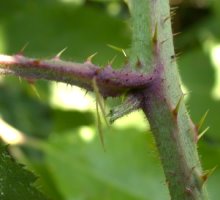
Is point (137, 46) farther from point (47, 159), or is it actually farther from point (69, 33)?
point (69, 33)

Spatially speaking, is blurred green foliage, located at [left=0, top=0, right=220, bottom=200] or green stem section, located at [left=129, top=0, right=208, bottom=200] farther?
blurred green foliage, located at [left=0, top=0, right=220, bottom=200]

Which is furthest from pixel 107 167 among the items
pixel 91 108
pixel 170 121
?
pixel 170 121

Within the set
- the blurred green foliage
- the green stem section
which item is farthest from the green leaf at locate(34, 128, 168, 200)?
the green stem section

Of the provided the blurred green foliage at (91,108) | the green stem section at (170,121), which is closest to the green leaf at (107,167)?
the blurred green foliage at (91,108)

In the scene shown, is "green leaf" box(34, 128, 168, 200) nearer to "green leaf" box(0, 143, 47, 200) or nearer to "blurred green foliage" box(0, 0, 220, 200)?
"blurred green foliage" box(0, 0, 220, 200)

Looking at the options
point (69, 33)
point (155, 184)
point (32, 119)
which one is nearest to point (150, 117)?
point (155, 184)

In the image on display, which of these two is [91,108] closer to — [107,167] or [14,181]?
[107,167]

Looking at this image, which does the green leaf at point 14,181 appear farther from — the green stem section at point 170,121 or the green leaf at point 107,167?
the green leaf at point 107,167

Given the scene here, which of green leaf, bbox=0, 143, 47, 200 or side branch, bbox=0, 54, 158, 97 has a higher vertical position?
side branch, bbox=0, 54, 158, 97
